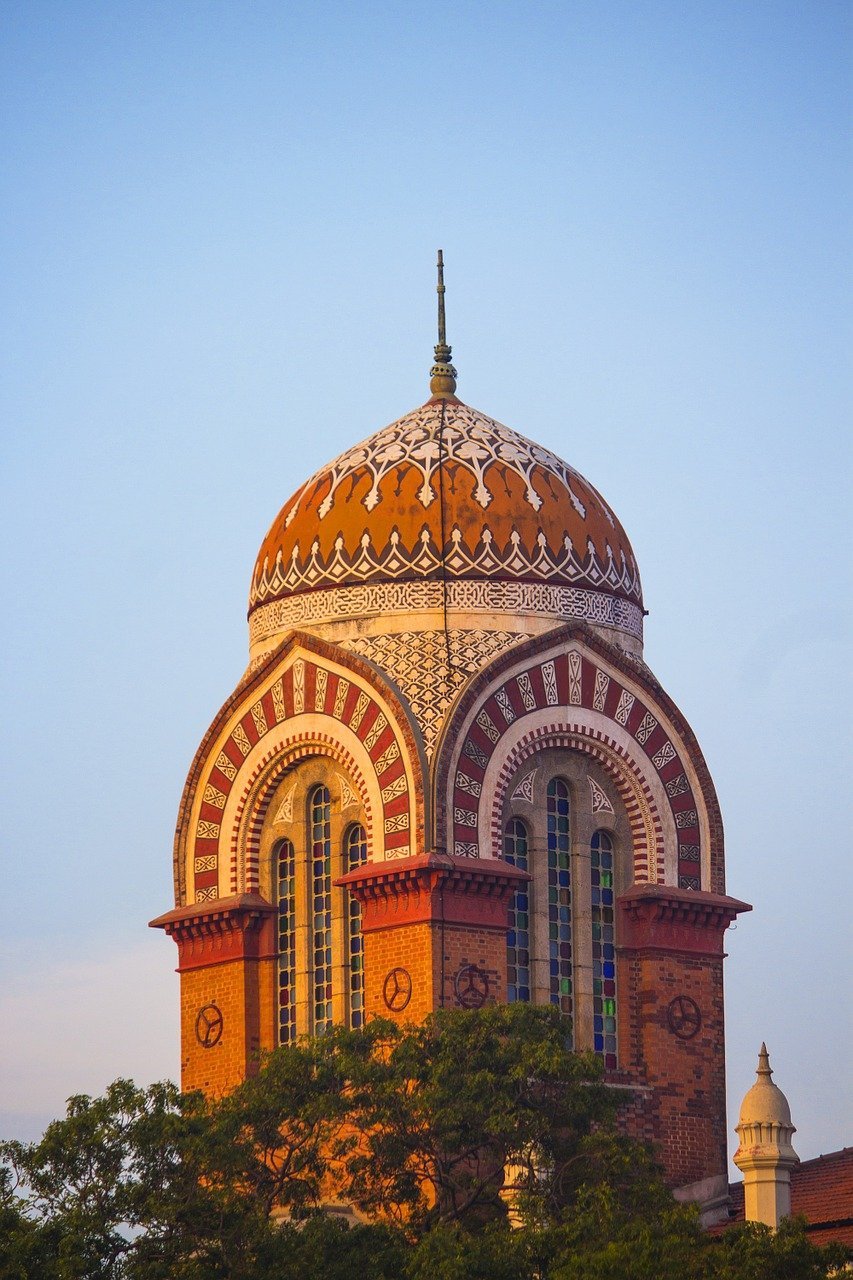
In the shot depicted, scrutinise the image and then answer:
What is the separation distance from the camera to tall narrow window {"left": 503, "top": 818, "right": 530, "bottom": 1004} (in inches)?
1969

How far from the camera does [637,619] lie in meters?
52.8

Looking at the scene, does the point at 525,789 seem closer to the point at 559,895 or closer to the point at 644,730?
the point at 559,895

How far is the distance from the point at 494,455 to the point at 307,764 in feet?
16.0

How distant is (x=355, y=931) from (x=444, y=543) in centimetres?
525

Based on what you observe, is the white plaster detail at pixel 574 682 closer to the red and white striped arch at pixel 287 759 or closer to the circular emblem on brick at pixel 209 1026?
the red and white striped arch at pixel 287 759

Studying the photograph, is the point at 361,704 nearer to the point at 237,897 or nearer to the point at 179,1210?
the point at 237,897

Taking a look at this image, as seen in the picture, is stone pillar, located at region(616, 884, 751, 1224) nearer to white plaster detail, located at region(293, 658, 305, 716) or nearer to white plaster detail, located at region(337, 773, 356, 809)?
white plaster detail, located at region(337, 773, 356, 809)

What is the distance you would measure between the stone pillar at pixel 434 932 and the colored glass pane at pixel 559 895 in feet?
4.07

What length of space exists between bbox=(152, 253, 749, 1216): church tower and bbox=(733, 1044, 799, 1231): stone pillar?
3852 mm

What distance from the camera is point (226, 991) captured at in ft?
169

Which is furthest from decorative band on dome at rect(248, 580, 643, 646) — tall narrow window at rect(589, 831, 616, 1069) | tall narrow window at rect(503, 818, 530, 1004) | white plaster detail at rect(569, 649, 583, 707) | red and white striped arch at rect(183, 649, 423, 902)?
tall narrow window at rect(589, 831, 616, 1069)

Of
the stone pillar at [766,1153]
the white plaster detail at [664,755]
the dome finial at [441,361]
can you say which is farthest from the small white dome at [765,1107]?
the dome finial at [441,361]

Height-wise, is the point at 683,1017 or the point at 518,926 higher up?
the point at 518,926

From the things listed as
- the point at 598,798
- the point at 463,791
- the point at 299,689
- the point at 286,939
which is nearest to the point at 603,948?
the point at 598,798
